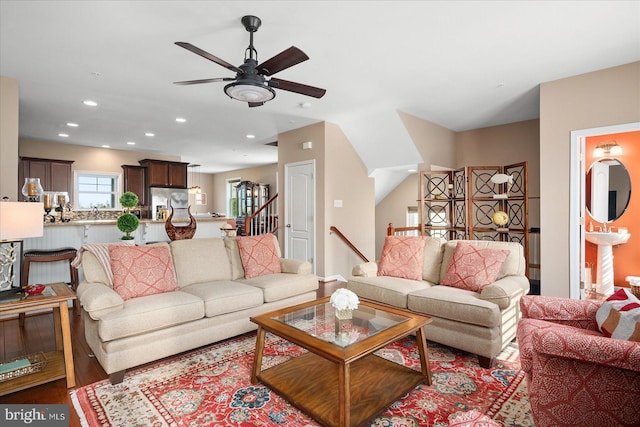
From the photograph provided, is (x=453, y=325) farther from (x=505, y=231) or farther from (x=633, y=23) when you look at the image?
(x=633, y=23)

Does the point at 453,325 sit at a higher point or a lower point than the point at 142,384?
higher

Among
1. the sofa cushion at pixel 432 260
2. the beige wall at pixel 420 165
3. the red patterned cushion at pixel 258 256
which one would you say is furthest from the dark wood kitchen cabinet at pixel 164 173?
the sofa cushion at pixel 432 260

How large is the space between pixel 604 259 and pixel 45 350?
6.53 m

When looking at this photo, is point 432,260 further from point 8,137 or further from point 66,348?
point 8,137

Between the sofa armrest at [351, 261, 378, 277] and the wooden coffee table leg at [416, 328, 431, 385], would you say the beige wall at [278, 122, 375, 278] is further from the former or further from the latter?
the wooden coffee table leg at [416, 328, 431, 385]

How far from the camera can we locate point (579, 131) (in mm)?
3766

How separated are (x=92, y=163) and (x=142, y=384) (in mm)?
7258

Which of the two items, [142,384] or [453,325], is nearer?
[142,384]

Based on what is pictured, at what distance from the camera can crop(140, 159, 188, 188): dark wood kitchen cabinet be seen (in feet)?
26.6

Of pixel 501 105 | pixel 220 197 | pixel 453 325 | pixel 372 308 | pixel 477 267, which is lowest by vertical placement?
pixel 453 325

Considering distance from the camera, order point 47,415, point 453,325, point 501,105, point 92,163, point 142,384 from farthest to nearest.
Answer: point 92,163 < point 501,105 < point 453,325 < point 142,384 < point 47,415

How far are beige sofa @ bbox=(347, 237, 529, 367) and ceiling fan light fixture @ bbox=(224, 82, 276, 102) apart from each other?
6.59 ft

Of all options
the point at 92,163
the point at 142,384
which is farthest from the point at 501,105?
the point at 92,163

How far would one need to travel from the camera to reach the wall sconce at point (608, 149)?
4.56 metres
